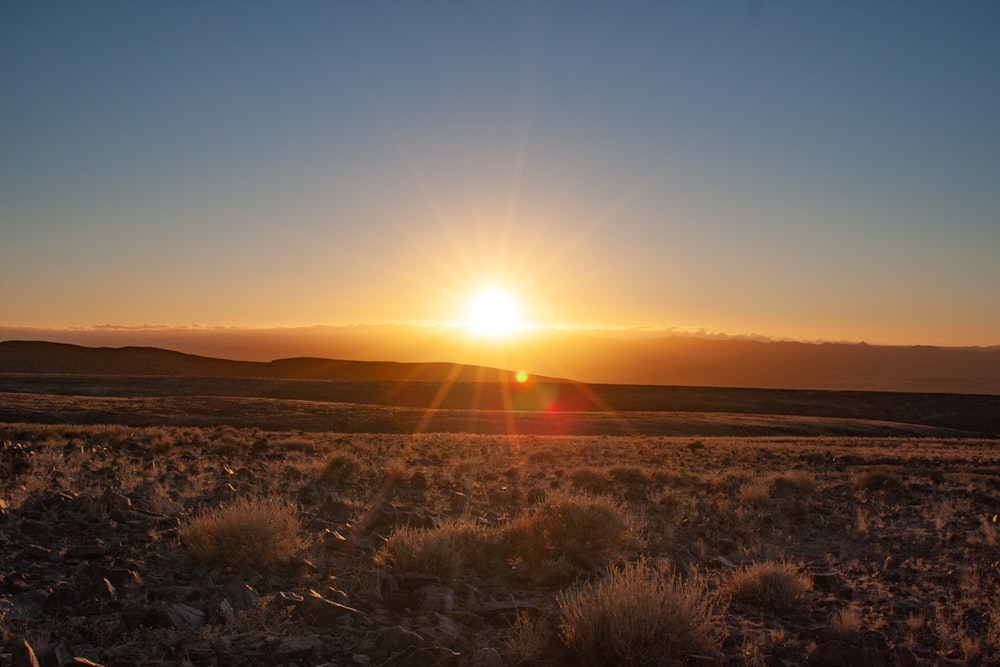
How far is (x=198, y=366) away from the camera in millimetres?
119250

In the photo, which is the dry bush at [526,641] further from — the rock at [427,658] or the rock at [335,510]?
the rock at [335,510]

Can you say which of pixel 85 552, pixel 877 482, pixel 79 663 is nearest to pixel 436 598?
pixel 79 663

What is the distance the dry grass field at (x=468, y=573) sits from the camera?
563 centimetres

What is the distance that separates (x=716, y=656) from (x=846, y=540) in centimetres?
686

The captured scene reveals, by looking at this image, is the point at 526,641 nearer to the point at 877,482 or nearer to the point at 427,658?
the point at 427,658

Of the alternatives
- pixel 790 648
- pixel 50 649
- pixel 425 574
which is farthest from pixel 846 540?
pixel 50 649

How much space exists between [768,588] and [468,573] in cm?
356

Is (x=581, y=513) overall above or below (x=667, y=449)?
above

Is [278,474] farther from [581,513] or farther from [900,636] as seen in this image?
[900,636]

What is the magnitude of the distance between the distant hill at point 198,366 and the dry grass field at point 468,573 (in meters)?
89.6

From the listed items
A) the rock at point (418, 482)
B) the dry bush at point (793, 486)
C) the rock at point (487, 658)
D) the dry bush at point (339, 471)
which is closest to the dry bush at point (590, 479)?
the rock at point (418, 482)

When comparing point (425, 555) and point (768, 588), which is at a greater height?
point (425, 555)

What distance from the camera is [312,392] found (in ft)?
240

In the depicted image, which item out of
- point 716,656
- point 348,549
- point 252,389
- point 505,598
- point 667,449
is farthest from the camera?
point 252,389
